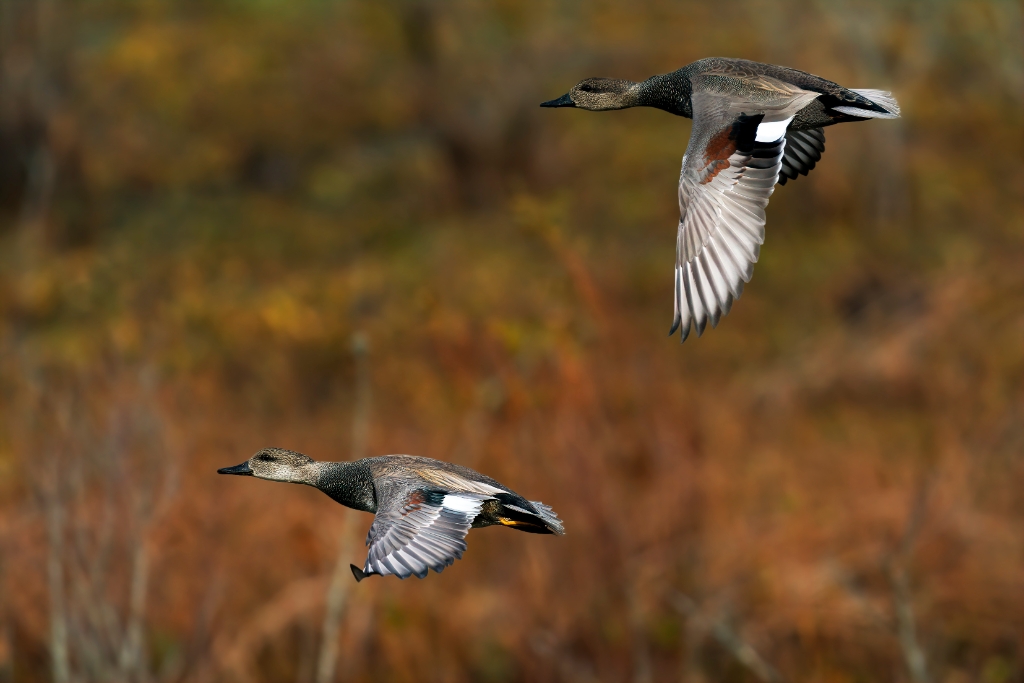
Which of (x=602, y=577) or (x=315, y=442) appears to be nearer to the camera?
(x=602, y=577)

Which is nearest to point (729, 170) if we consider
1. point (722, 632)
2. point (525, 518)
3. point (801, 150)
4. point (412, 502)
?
point (801, 150)

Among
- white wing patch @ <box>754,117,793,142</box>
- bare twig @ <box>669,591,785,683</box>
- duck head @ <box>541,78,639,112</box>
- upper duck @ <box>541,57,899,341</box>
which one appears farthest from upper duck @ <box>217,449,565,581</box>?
bare twig @ <box>669,591,785,683</box>

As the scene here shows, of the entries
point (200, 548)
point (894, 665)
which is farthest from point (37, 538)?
point (894, 665)

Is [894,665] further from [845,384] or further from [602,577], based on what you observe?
[845,384]

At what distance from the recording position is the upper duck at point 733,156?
241cm

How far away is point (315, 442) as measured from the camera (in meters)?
9.26

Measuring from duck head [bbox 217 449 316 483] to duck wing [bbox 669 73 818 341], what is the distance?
2.49 ft

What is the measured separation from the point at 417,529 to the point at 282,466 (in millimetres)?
519

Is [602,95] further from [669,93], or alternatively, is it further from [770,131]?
[770,131]

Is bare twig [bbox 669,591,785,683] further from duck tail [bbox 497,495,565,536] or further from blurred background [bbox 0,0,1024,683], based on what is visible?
duck tail [bbox 497,495,565,536]

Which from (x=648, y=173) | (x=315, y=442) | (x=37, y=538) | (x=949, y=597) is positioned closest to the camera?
(x=37, y=538)

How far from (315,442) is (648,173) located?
636 cm

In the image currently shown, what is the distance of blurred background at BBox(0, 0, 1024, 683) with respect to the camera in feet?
22.1

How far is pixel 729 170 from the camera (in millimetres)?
2520
